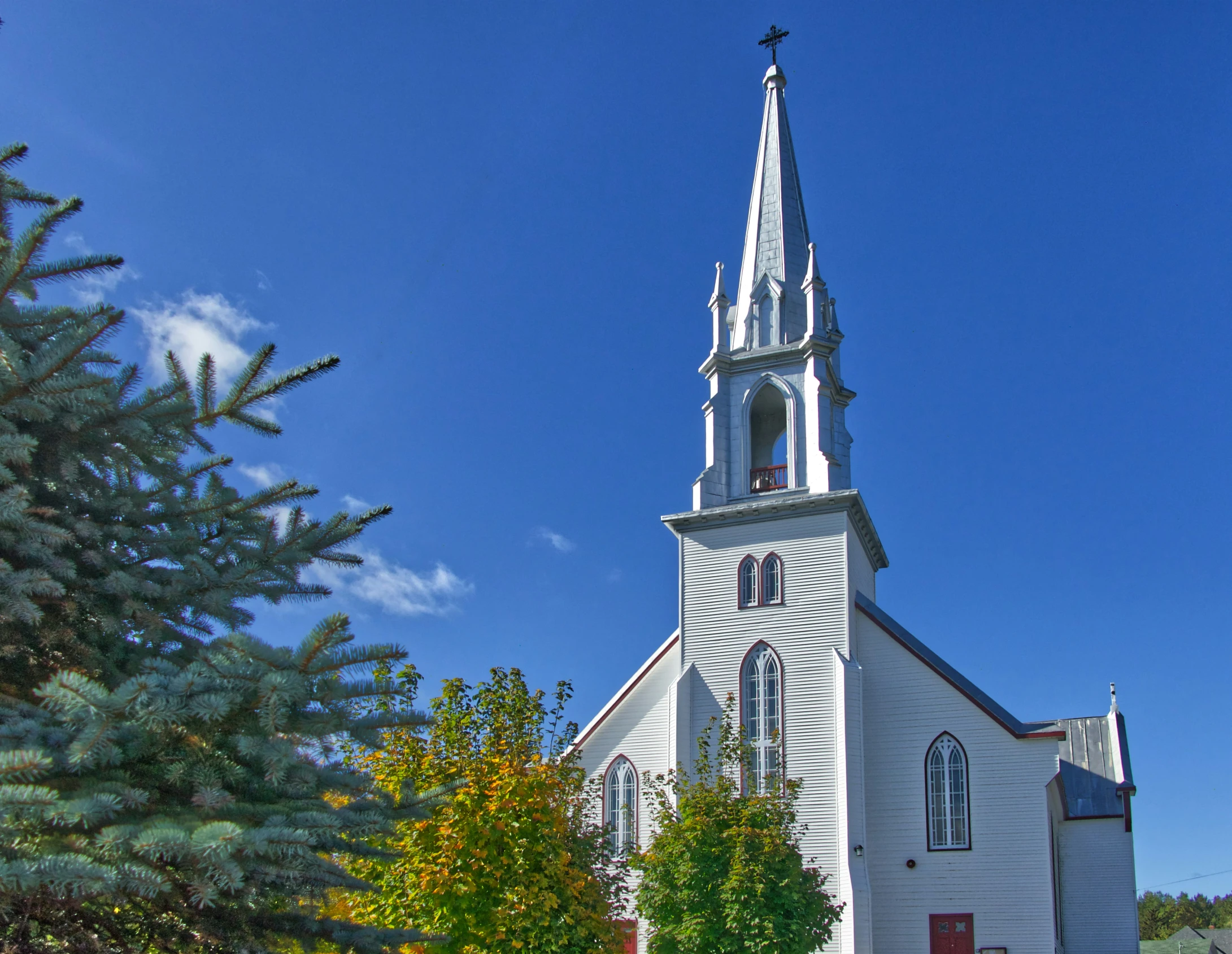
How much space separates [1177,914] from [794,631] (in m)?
112

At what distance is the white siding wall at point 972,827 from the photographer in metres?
23.6

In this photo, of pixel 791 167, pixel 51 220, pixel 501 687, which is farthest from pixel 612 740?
pixel 51 220

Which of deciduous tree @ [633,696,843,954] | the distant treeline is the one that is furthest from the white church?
the distant treeline

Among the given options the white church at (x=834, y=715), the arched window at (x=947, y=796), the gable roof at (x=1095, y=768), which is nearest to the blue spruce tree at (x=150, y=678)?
the white church at (x=834, y=715)

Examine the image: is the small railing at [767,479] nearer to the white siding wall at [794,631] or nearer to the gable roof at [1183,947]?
the white siding wall at [794,631]

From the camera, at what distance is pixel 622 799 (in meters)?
27.6

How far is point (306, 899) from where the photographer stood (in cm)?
733

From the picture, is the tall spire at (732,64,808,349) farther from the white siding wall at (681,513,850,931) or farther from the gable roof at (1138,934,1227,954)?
the gable roof at (1138,934,1227,954)

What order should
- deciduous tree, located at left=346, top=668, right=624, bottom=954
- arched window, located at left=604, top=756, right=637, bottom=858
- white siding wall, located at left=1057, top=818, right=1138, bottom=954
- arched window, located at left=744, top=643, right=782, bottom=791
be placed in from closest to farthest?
deciduous tree, located at left=346, top=668, right=624, bottom=954 < arched window, located at left=744, top=643, right=782, bottom=791 < arched window, located at left=604, top=756, right=637, bottom=858 < white siding wall, located at left=1057, top=818, right=1138, bottom=954

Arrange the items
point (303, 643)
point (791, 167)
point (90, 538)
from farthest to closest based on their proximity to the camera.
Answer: point (791, 167) < point (90, 538) < point (303, 643)

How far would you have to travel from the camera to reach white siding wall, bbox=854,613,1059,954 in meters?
23.6

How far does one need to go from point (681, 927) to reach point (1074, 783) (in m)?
17.5

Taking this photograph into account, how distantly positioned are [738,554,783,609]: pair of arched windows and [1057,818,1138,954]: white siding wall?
1171cm

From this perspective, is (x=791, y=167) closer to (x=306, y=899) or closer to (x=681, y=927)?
(x=681, y=927)
